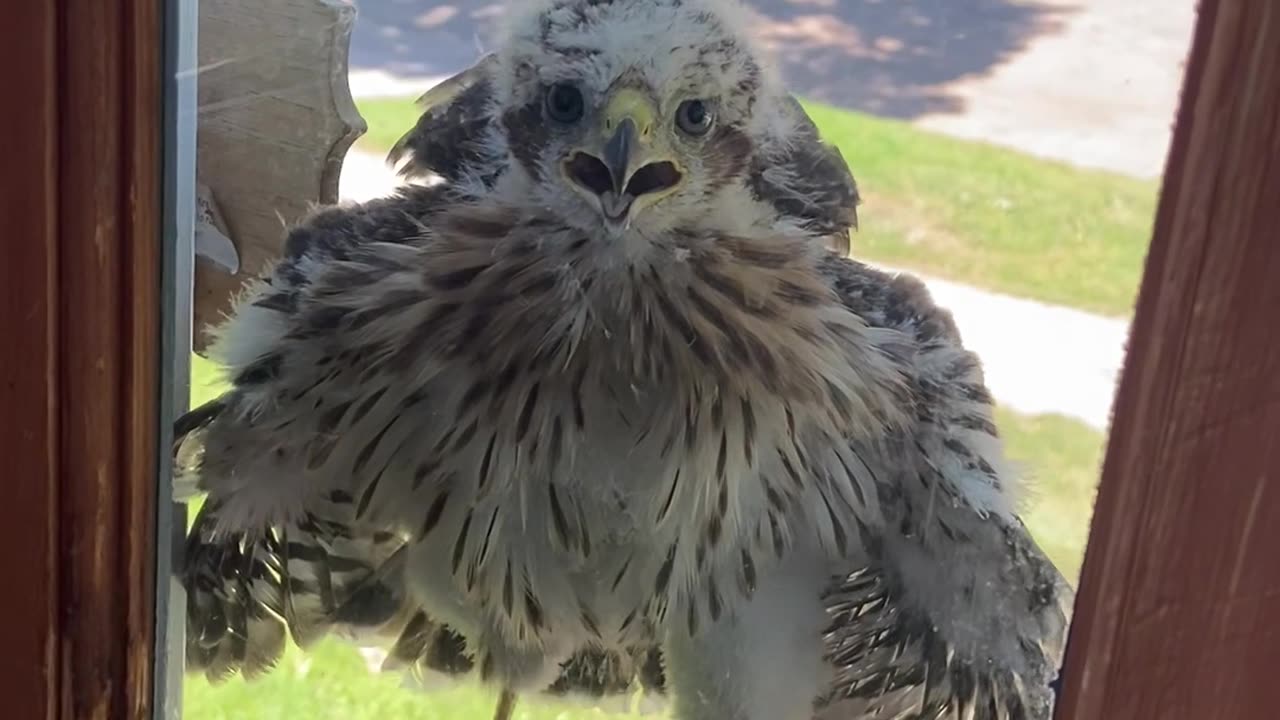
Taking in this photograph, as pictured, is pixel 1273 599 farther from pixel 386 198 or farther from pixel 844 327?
pixel 386 198

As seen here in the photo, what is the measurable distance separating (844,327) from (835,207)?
58 mm

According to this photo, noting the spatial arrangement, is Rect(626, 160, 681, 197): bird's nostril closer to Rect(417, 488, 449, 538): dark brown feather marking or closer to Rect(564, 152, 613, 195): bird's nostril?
Rect(564, 152, 613, 195): bird's nostril

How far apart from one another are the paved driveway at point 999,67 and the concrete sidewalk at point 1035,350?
0.21 feet

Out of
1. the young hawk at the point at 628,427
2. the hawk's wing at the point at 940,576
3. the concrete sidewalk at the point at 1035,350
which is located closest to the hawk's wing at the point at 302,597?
the young hawk at the point at 628,427

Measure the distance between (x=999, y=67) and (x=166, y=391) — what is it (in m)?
0.41

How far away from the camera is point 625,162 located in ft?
1.50

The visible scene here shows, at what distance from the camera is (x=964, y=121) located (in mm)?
487

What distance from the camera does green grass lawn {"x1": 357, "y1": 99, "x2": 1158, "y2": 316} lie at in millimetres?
479

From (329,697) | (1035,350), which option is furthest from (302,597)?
(1035,350)

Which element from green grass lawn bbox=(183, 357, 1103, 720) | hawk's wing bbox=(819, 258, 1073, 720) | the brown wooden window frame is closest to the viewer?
the brown wooden window frame

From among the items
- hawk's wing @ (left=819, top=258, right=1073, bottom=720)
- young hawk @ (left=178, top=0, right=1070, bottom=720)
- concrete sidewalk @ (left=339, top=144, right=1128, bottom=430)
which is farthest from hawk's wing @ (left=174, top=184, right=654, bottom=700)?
concrete sidewalk @ (left=339, top=144, right=1128, bottom=430)

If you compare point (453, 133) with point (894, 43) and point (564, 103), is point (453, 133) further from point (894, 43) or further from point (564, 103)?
point (894, 43)

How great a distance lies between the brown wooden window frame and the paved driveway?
32 mm

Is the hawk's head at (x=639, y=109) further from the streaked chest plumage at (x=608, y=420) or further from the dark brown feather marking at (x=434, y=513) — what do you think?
the dark brown feather marking at (x=434, y=513)
